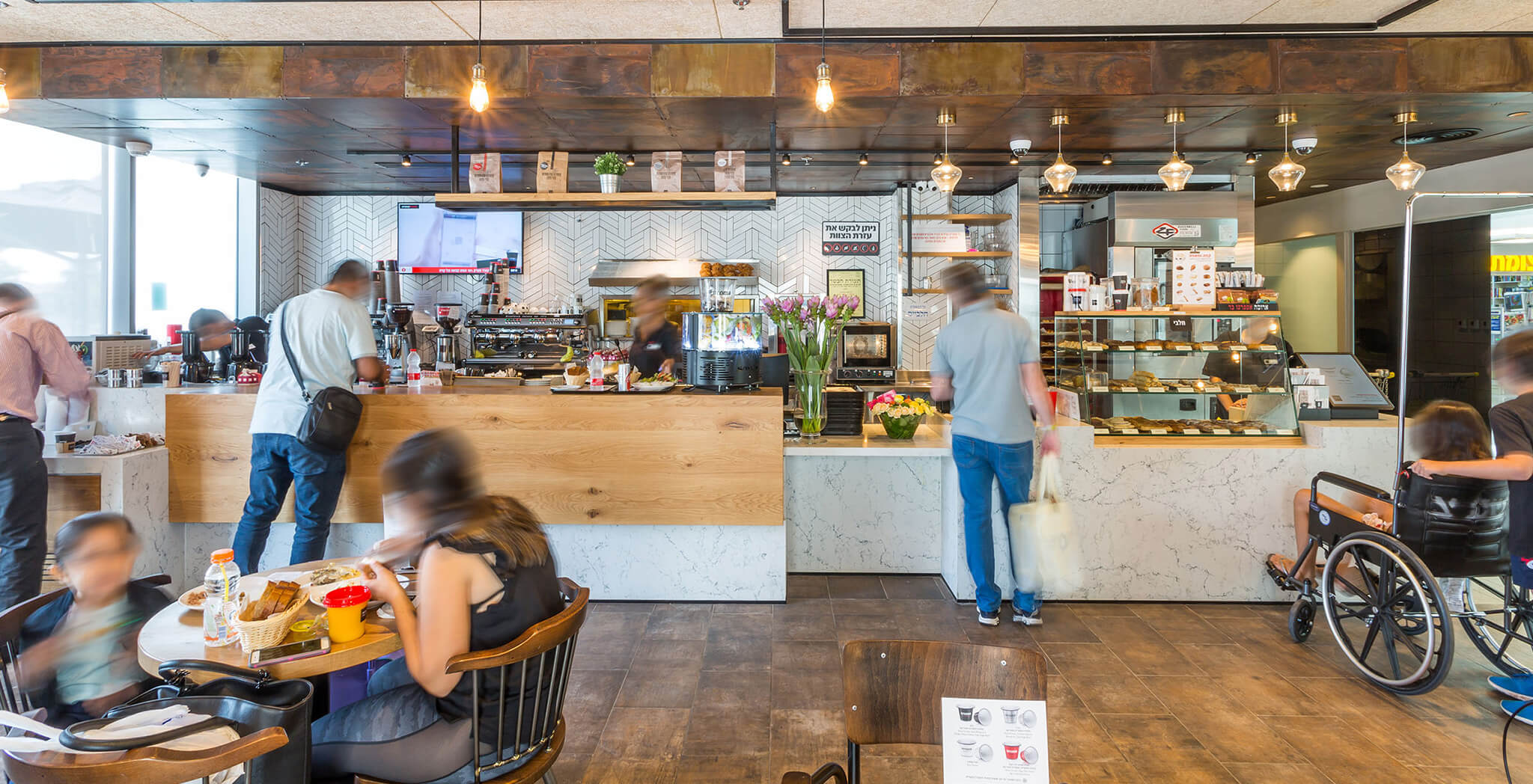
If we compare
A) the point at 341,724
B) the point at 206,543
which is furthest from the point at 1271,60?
the point at 206,543

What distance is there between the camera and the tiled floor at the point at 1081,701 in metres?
2.76

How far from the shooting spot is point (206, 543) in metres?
4.51

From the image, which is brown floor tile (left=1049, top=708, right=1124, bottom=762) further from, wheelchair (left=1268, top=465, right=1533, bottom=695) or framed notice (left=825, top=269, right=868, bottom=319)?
framed notice (left=825, top=269, right=868, bottom=319)

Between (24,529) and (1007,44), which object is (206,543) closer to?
(24,529)

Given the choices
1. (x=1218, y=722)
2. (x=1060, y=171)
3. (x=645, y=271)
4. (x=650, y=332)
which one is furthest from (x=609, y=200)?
(x=1218, y=722)

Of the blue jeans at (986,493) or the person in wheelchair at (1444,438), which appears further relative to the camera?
the blue jeans at (986,493)

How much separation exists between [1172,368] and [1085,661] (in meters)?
2.13

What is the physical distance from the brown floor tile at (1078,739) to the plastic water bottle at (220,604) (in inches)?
96.7

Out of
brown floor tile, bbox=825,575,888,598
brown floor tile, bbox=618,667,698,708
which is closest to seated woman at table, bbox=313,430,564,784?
brown floor tile, bbox=618,667,698,708

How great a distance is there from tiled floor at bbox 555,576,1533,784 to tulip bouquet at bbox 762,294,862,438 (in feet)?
3.47

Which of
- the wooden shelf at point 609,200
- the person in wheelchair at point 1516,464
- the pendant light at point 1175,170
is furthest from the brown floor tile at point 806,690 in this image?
the pendant light at point 1175,170

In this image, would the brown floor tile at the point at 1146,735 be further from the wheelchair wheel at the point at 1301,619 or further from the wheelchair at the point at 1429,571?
the wheelchair wheel at the point at 1301,619

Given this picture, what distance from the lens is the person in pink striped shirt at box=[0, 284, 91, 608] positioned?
365cm

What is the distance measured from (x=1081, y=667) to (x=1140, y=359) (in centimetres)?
212
